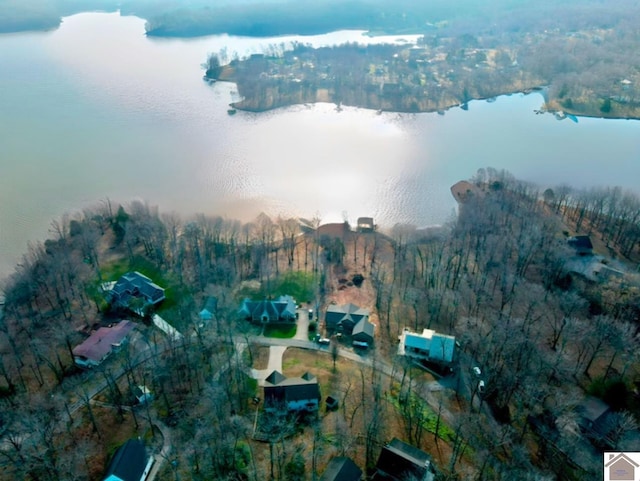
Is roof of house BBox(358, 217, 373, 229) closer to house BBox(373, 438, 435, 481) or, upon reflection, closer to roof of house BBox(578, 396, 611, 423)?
roof of house BBox(578, 396, 611, 423)

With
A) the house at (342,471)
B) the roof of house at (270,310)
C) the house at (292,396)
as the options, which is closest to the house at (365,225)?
the roof of house at (270,310)

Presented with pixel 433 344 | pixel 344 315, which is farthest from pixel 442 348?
pixel 344 315

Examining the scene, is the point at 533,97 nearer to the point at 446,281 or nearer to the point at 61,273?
the point at 446,281

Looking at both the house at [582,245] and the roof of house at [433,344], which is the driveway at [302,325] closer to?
the roof of house at [433,344]

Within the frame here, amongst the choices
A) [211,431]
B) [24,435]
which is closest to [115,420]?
[24,435]

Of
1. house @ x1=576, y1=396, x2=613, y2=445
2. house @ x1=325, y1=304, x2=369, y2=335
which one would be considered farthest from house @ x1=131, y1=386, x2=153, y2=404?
house @ x1=576, y1=396, x2=613, y2=445

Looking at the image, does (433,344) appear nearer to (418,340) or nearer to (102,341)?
(418,340)
